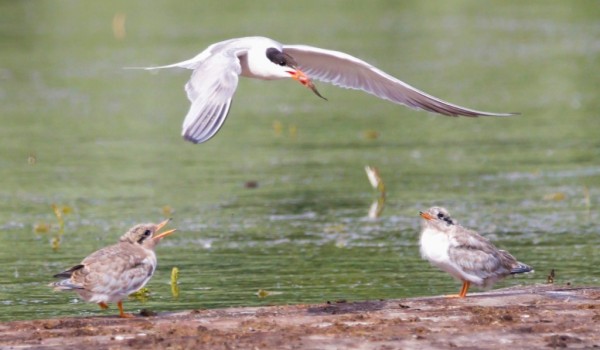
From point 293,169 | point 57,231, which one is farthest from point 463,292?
point 293,169

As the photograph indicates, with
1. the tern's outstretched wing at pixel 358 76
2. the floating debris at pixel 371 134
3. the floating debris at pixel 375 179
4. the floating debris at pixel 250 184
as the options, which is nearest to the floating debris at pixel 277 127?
the floating debris at pixel 371 134

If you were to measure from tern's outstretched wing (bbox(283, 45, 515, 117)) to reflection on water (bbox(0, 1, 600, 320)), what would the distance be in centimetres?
161

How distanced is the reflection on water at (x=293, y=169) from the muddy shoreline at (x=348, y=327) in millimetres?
1376

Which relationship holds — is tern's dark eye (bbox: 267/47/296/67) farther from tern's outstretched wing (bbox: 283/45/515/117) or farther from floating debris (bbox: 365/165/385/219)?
floating debris (bbox: 365/165/385/219)

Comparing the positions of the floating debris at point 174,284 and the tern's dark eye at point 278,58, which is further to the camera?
the floating debris at point 174,284

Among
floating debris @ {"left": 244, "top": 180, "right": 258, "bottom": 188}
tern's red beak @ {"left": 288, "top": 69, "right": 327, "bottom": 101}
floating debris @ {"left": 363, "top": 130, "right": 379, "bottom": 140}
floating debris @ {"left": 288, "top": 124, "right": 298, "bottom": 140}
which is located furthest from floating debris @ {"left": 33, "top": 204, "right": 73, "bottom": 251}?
floating debris @ {"left": 363, "top": 130, "right": 379, "bottom": 140}

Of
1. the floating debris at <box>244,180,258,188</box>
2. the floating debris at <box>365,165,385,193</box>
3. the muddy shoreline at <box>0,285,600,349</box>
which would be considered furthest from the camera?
the floating debris at <box>244,180,258,188</box>

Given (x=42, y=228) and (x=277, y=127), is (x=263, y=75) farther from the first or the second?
(x=277, y=127)

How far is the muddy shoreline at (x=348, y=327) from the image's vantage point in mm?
8852

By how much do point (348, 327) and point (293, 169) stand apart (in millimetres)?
8867

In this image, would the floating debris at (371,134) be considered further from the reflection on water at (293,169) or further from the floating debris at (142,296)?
the floating debris at (142,296)

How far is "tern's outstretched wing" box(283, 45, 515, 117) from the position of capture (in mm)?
11258

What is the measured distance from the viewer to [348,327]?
9250 millimetres

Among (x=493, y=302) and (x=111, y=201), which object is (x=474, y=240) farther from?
(x=111, y=201)
